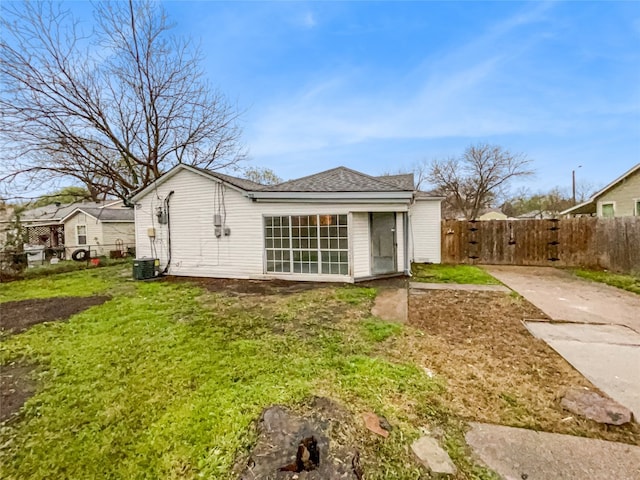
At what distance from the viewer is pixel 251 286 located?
8508 mm

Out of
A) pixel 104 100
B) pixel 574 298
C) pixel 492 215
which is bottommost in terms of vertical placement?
pixel 574 298

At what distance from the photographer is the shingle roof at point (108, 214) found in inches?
734

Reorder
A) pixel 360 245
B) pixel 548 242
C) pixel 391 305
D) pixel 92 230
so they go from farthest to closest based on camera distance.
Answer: pixel 92 230, pixel 548 242, pixel 360 245, pixel 391 305

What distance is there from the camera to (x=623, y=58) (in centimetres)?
869

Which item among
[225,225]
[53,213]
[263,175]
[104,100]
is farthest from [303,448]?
[53,213]

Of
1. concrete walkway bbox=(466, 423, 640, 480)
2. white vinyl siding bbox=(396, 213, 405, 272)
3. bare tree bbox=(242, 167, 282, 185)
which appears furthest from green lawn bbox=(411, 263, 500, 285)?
bare tree bbox=(242, 167, 282, 185)

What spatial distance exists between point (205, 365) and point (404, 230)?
7.39 m

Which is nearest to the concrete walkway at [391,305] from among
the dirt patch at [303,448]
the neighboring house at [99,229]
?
the dirt patch at [303,448]

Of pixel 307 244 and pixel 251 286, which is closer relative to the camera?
pixel 251 286

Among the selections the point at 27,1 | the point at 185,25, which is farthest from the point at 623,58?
the point at 27,1

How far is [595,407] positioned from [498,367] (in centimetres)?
91

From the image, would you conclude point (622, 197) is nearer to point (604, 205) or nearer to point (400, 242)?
point (604, 205)

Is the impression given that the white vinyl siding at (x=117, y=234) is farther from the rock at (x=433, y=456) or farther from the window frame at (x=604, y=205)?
the window frame at (x=604, y=205)

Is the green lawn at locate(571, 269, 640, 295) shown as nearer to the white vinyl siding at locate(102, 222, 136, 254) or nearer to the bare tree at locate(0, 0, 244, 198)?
the bare tree at locate(0, 0, 244, 198)
